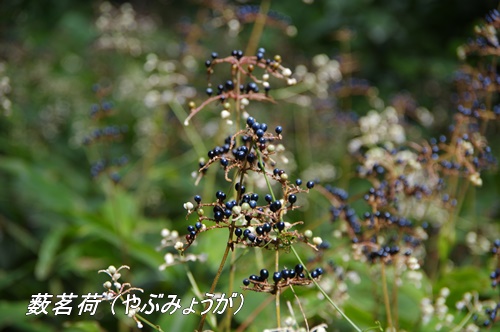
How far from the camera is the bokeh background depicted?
9.16 ft

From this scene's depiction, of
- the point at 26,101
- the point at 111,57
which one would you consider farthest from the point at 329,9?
the point at 26,101

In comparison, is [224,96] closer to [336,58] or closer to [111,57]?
[336,58]

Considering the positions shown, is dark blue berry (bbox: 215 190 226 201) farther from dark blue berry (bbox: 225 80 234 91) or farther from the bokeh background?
the bokeh background

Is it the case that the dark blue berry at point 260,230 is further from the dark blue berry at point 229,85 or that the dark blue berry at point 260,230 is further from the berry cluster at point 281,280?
the dark blue berry at point 229,85

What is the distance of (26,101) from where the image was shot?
4680mm

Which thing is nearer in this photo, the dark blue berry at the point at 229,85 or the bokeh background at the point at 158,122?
the dark blue berry at the point at 229,85

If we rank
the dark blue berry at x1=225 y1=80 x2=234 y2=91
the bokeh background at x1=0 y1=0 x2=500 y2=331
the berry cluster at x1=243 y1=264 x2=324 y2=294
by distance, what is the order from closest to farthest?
1. the berry cluster at x1=243 y1=264 x2=324 y2=294
2. the dark blue berry at x1=225 y1=80 x2=234 y2=91
3. the bokeh background at x1=0 y1=0 x2=500 y2=331

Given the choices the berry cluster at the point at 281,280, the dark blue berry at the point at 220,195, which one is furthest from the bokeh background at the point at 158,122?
the dark blue berry at the point at 220,195

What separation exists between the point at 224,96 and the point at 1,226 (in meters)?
2.73

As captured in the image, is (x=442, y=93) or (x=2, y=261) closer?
(x=2, y=261)

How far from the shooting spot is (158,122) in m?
3.54

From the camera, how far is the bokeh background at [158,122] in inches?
110

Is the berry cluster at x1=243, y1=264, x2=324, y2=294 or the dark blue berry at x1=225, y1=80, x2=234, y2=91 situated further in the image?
the dark blue berry at x1=225, y1=80, x2=234, y2=91

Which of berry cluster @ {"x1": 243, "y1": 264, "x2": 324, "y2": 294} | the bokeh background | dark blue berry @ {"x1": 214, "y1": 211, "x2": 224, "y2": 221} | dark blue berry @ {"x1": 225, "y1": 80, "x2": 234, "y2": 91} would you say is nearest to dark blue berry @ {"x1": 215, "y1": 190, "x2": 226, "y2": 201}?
dark blue berry @ {"x1": 214, "y1": 211, "x2": 224, "y2": 221}
